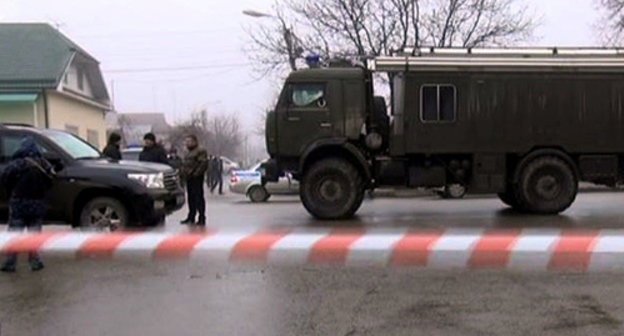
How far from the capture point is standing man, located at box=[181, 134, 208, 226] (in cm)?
1122

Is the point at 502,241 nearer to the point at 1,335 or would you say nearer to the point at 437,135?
the point at 1,335

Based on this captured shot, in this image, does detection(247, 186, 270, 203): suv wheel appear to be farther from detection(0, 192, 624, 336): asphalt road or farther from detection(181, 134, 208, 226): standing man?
detection(0, 192, 624, 336): asphalt road

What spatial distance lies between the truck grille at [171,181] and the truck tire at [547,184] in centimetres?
613

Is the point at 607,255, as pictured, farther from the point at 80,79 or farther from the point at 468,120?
the point at 80,79

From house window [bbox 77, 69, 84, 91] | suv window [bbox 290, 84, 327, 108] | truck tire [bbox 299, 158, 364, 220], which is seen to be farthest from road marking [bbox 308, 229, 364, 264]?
house window [bbox 77, 69, 84, 91]

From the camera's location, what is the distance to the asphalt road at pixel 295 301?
210 inches

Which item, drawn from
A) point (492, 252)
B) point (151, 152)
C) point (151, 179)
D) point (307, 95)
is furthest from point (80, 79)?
point (492, 252)

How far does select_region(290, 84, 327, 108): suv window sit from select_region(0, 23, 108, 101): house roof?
49.3 ft

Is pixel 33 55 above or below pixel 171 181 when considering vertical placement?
above

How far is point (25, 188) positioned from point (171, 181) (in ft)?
9.58

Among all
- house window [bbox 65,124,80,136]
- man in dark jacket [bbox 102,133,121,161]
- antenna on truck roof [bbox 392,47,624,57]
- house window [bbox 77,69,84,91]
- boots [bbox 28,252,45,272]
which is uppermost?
house window [bbox 77,69,84,91]

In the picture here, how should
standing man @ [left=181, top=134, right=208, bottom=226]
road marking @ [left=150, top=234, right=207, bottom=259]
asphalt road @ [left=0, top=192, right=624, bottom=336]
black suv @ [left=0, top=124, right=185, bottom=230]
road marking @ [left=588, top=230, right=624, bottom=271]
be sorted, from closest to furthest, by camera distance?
asphalt road @ [left=0, top=192, right=624, bottom=336]
road marking @ [left=588, top=230, right=624, bottom=271]
road marking @ [left=150, top=234, right=207, bottom=259]
black suv @ [left=0, top=124, right=185, bottom=230]
standing man @ [left=181, top=134, right=208, bottom=226]

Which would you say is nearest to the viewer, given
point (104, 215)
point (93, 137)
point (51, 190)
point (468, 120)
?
point (51, 190)

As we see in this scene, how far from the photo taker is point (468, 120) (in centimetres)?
1198
